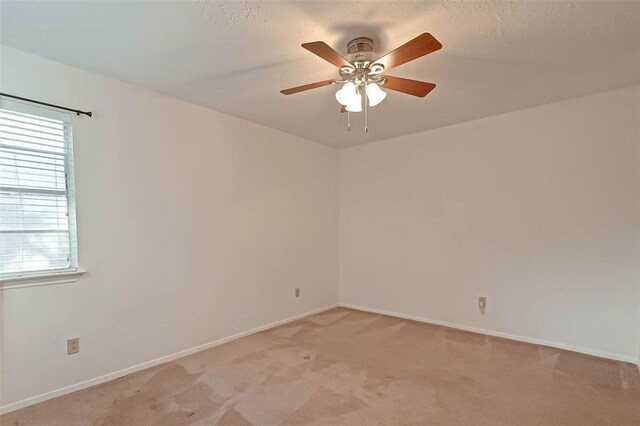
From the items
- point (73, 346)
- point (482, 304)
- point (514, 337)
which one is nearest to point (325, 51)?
point (73, 346)

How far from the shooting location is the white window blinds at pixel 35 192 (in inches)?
83.4

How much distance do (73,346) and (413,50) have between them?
9.80 feet

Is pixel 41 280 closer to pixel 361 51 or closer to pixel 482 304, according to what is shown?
pixel 361 51

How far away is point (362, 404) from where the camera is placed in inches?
85.8

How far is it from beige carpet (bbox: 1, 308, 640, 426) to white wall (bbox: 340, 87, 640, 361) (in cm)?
41

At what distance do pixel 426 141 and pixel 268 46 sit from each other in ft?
8.27

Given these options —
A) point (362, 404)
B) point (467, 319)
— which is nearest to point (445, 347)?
point (467, 319)

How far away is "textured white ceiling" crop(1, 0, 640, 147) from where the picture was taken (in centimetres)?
176

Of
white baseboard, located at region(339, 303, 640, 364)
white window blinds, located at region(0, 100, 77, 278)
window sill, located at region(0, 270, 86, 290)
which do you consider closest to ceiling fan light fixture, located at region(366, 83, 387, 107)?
white window blinds, located at region(0, 100, 77, 278)

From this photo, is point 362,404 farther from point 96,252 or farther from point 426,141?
point 426,141

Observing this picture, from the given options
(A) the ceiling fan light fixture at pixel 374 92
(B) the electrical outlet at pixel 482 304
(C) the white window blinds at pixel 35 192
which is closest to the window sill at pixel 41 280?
(C) the white window blinds at pixel 35 192

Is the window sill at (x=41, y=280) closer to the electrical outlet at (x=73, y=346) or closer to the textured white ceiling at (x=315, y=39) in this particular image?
the electrical outlet at (x=73, y=346)

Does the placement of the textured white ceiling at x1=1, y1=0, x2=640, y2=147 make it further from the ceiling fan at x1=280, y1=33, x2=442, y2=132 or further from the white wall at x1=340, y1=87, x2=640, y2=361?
the white wall at x1=340, y1=87, x2=640, y2=361

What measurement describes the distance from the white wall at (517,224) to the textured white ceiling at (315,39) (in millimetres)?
482
